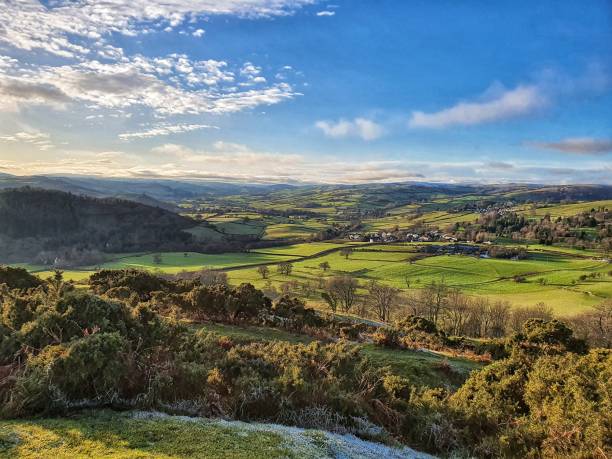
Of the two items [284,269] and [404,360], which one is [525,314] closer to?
[404,360]

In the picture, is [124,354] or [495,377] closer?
[124,354]

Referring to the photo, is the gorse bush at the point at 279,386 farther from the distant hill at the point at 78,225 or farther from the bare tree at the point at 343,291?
the distant hill at the point at 78,225

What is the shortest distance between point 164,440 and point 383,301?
2179 inches

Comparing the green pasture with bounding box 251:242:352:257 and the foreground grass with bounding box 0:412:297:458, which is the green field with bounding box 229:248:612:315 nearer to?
the green pasture with bounding box 251:242:352:257

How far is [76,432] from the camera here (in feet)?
23.8

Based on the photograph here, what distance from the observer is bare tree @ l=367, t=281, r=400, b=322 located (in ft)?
198

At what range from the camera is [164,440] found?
286 inches

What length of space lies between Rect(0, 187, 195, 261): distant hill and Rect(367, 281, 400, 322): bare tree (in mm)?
74244

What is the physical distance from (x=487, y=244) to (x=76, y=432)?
12934 centimetres

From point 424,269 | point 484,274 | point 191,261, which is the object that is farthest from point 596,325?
point 191,261

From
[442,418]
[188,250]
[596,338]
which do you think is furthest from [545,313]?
[188,250]

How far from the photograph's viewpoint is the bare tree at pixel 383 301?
198ft

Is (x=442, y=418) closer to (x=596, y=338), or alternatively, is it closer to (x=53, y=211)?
(x=596, y=338)

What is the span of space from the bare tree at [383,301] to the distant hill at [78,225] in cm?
7424
